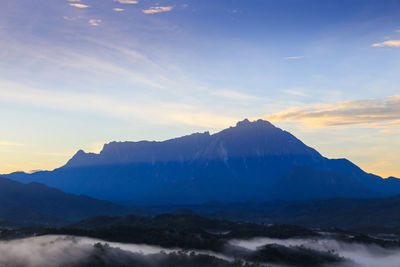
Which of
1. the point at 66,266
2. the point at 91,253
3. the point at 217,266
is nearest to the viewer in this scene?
the point at 66,266

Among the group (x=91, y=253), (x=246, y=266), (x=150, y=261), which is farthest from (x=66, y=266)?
(x=246, y=266)

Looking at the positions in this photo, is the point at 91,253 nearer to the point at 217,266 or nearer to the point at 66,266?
the point at 66,266

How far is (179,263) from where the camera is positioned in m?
196

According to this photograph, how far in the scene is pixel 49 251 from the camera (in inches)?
7224

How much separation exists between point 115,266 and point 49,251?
28.5 m

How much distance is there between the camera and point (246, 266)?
198 m

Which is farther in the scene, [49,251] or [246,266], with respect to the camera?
[246,266]

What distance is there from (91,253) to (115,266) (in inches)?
442

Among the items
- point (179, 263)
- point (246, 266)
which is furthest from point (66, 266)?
point (246, 266)

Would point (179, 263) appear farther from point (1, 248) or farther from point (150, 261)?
point (1, 248)

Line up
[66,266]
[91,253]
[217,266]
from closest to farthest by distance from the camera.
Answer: [66,266] → [91,253] → [217,266]

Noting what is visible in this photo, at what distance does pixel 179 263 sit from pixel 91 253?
3616 centimetres

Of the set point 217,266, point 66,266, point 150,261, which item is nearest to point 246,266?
point 217,266

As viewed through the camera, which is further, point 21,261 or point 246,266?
point 246,266
